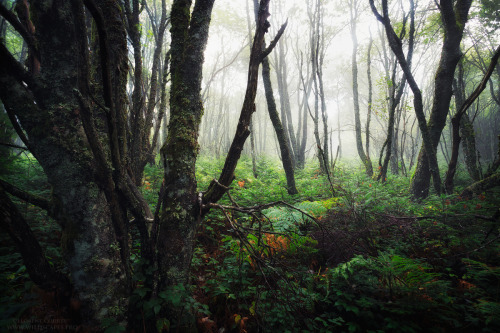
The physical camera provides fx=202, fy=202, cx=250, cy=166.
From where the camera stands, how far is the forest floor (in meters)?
1.69

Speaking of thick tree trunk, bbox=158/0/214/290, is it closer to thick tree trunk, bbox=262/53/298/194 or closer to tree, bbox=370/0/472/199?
thick tree trunk, bbox=262/53/298/194

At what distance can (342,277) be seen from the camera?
2.35m

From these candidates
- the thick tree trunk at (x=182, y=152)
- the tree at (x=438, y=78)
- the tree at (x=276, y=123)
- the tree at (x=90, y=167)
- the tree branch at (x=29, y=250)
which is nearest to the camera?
the tree branch at (x=29, y=250)

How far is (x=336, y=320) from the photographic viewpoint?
1.97 metres

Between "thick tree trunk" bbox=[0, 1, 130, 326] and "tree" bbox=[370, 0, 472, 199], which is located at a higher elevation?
"tree" bbox=[370, 0, 472, 199]

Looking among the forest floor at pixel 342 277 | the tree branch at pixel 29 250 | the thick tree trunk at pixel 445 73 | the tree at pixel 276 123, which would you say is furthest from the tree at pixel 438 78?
the tree branch at pixel 29 250

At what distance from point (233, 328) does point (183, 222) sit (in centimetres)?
125

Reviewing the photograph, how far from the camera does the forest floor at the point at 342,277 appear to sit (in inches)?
66.4

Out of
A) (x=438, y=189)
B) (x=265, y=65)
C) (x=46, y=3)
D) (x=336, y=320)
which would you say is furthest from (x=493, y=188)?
(x=46, y=3)

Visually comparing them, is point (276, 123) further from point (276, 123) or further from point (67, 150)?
point (67, 150)

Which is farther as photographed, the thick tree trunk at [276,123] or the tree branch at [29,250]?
the thick tree trunk at [276,123]

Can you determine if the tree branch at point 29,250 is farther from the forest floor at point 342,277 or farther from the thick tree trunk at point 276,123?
the thick tree trunk at point 276,123

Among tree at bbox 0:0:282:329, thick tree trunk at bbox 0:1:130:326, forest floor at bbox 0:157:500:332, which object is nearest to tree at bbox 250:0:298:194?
forest floor at bbox 0:157:500:332

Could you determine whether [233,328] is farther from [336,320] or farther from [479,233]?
[479,233]
